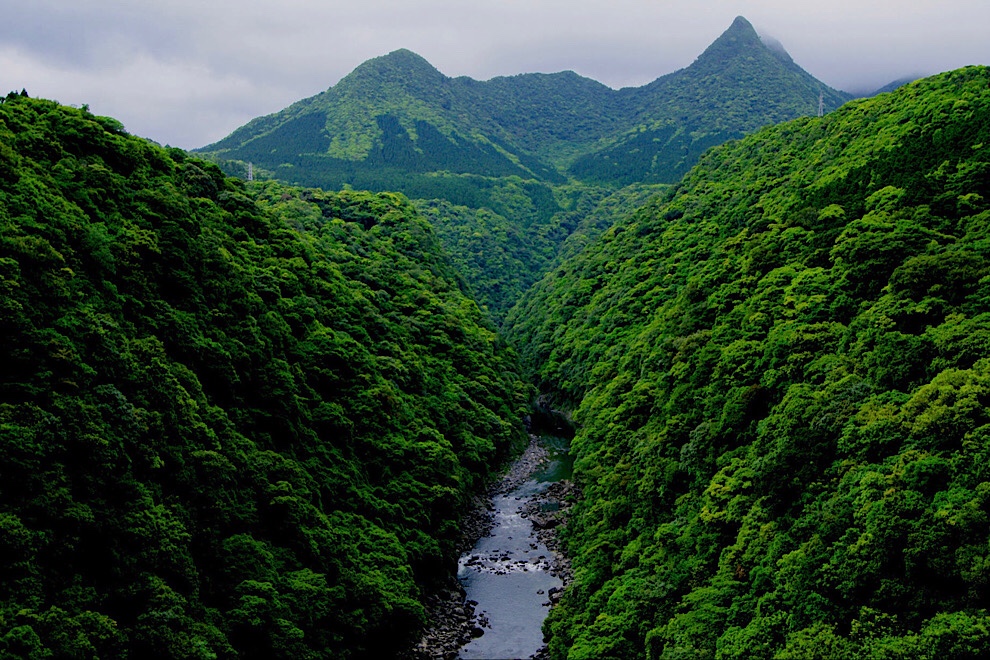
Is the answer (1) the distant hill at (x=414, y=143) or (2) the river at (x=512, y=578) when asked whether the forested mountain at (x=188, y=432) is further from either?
(1) the distant hill at (x=414, y=143)

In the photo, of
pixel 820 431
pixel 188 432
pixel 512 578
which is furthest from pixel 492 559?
pixel 820 431

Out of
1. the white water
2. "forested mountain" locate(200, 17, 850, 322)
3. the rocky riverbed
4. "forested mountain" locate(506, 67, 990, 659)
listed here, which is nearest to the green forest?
"forested mountain" locate(506, 67, 990, 659)

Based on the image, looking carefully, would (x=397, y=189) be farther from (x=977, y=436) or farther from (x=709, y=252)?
(x=977, y=436)

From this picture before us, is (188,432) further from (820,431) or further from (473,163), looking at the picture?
(473,163)

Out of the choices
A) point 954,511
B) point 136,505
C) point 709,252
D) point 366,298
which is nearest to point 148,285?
point 136,505

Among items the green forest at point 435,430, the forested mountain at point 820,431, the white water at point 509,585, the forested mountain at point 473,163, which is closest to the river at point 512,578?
the white water at point 509,585

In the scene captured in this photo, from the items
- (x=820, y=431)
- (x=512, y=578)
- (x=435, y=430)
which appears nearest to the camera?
Answer: (x=820, y=431)

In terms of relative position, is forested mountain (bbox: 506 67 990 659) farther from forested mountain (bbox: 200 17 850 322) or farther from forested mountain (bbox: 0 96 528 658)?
forested mountain (bbox: 200 17 850 322)
